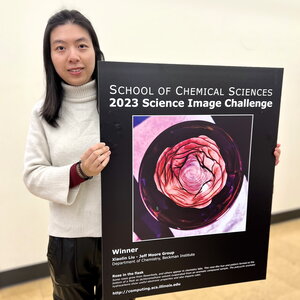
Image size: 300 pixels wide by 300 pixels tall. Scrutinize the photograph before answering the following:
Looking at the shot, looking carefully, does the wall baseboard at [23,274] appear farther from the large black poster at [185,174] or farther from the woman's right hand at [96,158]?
the woman's right hand at [96,158]

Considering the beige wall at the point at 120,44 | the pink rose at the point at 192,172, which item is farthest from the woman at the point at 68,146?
the beige wall at the point at 120,44

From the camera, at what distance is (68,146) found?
1.02 meters

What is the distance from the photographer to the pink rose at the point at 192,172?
100 cm

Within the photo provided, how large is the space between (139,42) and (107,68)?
1.33m

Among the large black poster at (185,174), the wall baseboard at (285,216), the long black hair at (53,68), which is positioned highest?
the long black hair at (53,68)

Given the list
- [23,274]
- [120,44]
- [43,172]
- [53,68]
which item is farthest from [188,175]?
Answer: [23,274]

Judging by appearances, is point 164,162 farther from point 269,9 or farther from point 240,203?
point 269,9

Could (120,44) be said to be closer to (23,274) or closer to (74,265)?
(74,265)

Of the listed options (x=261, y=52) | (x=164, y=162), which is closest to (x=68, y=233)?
(x=164, y=162)

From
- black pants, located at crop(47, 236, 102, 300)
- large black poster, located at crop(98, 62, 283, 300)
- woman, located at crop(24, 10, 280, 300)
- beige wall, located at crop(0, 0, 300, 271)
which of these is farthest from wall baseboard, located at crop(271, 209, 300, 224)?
black pants, located at crop(47, 236, 102, 300)

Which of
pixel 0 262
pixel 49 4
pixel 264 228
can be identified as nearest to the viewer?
pixel 264 228

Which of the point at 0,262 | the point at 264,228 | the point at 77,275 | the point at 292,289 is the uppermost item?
the point at 264,228

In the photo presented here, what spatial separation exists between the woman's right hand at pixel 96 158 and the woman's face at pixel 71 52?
27 centimetres

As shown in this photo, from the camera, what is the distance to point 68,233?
1063mm
